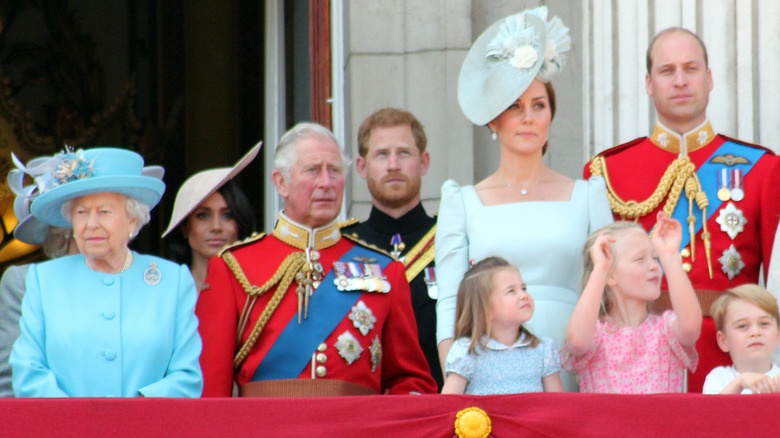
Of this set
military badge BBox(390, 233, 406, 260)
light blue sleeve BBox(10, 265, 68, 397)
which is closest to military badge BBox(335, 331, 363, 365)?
military badge BBox(390, 233, 406, 260)

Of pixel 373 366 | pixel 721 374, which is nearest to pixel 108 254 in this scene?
pixel 373 366

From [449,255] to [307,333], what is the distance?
485 millimetres

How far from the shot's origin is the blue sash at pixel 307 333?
4168 mm

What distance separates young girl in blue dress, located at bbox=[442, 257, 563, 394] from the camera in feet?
12.2

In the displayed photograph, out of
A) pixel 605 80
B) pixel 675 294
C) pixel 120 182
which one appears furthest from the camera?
pixel 605 80

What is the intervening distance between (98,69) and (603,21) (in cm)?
337

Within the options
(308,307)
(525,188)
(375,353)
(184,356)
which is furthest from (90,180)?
(525,188)

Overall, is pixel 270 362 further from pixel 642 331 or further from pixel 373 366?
pixel 642 331

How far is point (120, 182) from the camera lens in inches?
155

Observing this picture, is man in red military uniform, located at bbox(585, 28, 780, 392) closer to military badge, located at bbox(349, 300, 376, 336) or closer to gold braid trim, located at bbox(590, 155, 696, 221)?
gold braid trim, located at bbox(590, 155, 696, 221)

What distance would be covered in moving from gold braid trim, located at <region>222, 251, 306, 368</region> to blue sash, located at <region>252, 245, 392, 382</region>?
2.5 inches

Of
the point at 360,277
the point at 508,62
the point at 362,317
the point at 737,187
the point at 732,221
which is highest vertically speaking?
the point at 508,62

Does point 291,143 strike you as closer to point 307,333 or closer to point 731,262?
point 307,333

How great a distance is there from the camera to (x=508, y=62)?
4.23 meters
